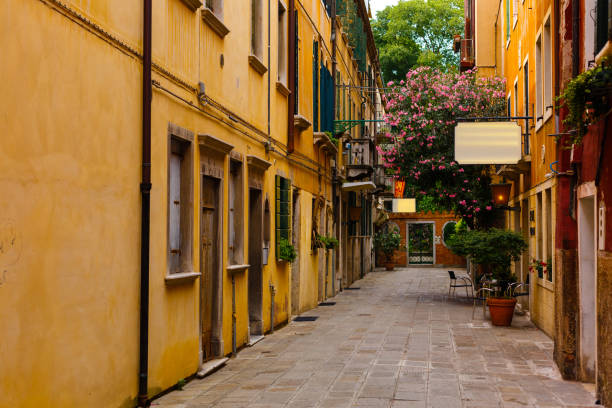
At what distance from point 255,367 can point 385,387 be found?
2.09 m

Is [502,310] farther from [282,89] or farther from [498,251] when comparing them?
[282,89]

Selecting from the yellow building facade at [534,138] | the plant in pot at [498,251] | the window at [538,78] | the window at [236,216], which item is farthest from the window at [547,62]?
the window at [236,216]

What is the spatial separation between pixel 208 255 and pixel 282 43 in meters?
6.17

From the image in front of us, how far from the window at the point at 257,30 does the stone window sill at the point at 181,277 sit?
195 inches

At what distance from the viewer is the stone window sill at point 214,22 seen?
9.77m

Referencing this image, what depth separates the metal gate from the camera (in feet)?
146

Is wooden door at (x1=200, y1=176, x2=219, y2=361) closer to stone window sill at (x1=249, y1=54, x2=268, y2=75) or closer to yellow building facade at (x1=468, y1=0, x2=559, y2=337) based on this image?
stone window sill at (x1=249, y1=54, x2=268, y2=75)

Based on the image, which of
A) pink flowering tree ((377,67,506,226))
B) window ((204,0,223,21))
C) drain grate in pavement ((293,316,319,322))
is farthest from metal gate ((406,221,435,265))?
window ((204,0,223,21))

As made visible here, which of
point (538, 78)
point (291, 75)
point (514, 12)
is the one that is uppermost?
point (514, 12)

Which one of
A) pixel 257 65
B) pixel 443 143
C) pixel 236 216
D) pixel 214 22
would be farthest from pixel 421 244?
pixel 214 22

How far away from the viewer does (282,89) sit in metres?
14.6

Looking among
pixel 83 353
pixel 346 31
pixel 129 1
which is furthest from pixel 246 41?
pixel 346 31

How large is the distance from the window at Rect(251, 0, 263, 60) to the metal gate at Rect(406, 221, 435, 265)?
3284 cm

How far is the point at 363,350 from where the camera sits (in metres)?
11.7
